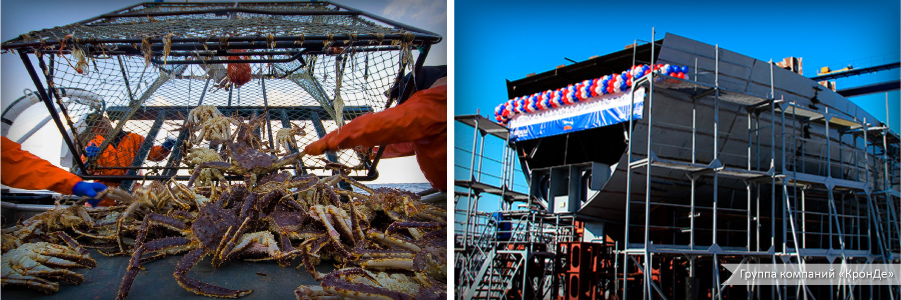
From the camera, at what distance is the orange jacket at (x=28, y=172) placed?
1820 millimetres

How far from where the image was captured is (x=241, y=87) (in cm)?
313

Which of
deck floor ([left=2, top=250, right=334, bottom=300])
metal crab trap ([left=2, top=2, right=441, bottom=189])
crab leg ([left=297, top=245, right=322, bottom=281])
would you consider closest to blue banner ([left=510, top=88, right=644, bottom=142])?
metal crab trap ([left=2, top=2, right=441, bottom=189])

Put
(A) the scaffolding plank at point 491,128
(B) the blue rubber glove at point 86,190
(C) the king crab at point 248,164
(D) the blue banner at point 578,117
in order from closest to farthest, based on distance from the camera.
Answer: (B) the blue rubber glove at point 86,190 → (C) the king crab at point 248,164 → (A) the scaffolding plank at point 491,128 → (D) the blue banner at point 578,117

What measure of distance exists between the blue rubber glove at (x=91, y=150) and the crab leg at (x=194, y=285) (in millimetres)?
1669

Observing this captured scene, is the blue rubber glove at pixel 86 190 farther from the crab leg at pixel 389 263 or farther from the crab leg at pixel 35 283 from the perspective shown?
the crab leg at pixel 389 263

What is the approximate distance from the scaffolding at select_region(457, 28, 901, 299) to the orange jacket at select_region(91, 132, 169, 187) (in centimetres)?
321

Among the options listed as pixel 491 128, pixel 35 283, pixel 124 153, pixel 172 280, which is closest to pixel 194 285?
pixel 172 280

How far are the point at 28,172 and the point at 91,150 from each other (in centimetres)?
110

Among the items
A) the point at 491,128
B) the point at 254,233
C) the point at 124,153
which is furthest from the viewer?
the point at 491,128

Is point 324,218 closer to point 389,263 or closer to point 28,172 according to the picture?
point 389,263

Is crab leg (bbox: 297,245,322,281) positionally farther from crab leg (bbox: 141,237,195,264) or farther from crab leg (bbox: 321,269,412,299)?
crab leg (bbox: 141,237,195,264)

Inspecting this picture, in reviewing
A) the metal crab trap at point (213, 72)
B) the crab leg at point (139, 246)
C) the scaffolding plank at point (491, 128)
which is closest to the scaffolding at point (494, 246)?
the scaffolding plank at point (491, 128)

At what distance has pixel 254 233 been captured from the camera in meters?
1.87

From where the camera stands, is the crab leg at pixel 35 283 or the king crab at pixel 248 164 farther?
the king crab at pixel 248 164
